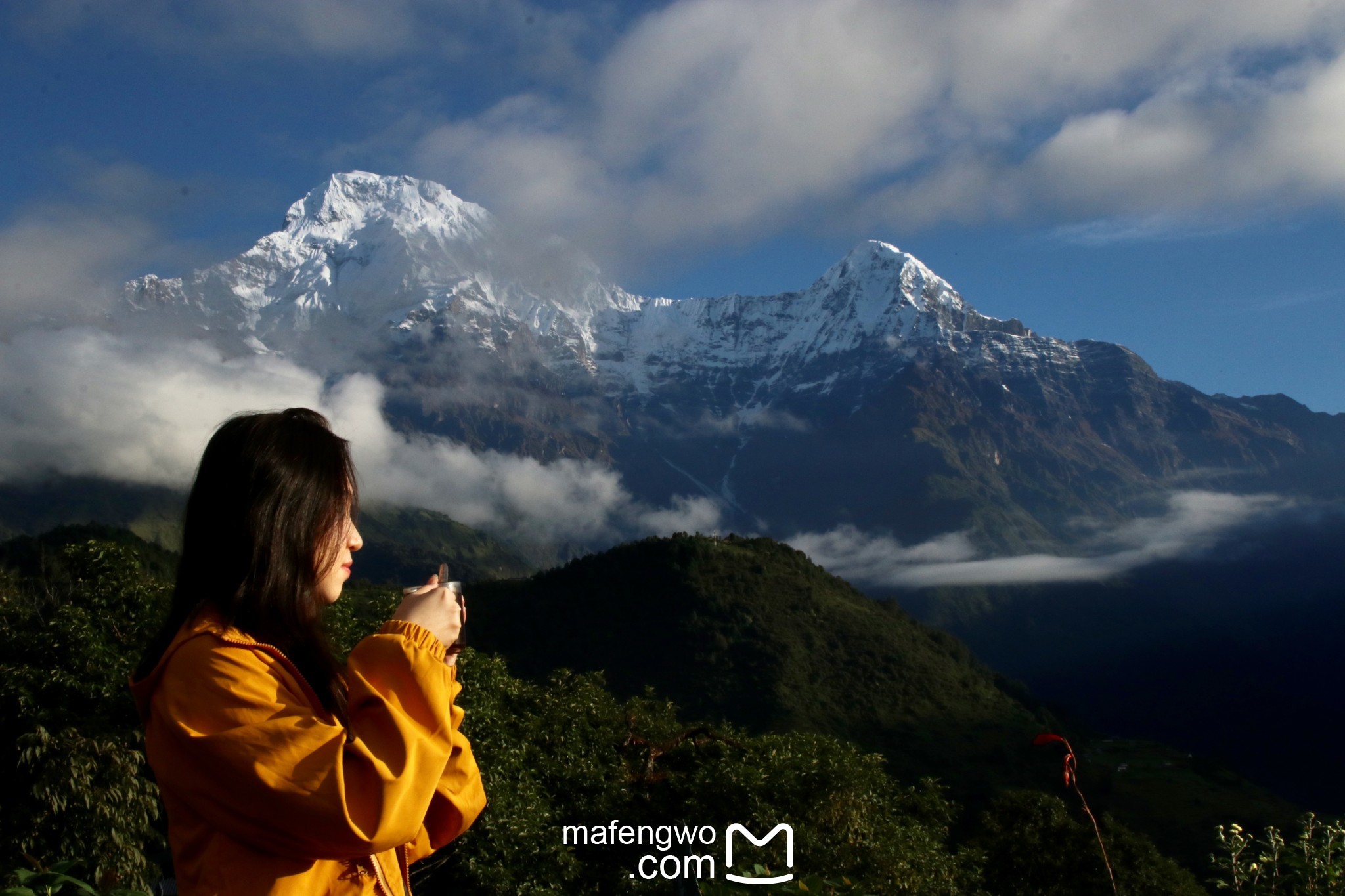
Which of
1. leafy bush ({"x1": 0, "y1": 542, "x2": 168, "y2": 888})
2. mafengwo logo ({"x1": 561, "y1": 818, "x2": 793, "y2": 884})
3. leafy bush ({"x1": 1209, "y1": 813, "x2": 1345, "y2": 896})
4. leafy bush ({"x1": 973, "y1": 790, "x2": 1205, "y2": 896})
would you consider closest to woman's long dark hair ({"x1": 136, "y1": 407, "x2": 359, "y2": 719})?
leafy bush ({"x1": 1209, "y1": 813, "x2": 1345, "y2": 896})

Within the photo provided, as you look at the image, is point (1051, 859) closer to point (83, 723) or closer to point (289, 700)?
point (83, 723)

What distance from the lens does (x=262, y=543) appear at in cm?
239

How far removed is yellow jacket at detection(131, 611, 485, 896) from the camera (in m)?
2.05

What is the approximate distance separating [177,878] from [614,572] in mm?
107676

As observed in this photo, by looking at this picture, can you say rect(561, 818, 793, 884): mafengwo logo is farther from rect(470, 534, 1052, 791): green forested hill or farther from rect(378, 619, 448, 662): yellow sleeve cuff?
rect(470, 534, 1052, 791): green forested hill

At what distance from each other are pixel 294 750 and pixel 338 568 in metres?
0.63

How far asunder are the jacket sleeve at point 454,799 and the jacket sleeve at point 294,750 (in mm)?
176

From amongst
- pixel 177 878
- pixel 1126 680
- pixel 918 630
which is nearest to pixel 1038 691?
pixel 1126 680

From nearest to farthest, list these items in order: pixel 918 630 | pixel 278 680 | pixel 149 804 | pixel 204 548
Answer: pixel 278 680 < pixel 204 548 < pixel 149 804 < pixel 918 630

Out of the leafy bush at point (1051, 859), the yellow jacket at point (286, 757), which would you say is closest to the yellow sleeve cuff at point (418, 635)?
the yellow jacket at point (286, 757)

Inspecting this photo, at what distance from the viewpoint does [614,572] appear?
109062 mm

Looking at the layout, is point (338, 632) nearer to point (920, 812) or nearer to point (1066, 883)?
point (920, 812)

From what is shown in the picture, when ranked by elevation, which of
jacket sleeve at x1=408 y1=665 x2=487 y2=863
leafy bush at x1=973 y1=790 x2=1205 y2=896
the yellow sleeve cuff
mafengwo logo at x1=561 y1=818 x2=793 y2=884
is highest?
the yellow sleeve cuff

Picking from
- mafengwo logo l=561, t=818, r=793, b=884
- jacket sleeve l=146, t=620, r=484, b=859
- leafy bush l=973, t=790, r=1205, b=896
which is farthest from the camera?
leafy bush l=973, t=790, r=1205, b=896
